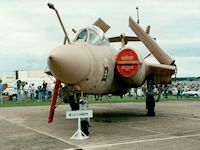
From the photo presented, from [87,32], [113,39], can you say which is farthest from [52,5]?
[113,39]

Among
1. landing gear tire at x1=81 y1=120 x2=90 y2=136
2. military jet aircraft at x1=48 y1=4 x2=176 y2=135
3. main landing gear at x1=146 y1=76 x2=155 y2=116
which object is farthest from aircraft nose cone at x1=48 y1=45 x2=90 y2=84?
main landing gear at x1=146 y1=76 x2=155 y2=116

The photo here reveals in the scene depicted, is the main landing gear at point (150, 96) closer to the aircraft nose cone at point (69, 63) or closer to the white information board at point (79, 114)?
the white information board at point (79, 114)

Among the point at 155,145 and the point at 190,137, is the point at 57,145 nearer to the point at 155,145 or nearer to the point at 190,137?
the point at 155,145

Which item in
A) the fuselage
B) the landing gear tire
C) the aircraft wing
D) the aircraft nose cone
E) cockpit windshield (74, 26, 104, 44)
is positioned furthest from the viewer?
the aircraft wing

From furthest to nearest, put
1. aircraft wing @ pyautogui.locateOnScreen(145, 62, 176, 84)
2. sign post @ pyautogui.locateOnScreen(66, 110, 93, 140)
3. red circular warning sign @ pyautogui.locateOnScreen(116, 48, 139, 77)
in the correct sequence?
aircraft wing @ pyautogui.locateOnScreen(145, 62, 176, 84) < red circular warning sign @ pyautogui.locateOnScreen(116, 48, 139, 77) < sign post @ pyautogui.locateOnScreen(66, 110, 93, 140)

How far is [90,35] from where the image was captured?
33.8ft

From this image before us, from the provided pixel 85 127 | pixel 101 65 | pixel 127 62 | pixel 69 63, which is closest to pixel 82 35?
pixel 101 65

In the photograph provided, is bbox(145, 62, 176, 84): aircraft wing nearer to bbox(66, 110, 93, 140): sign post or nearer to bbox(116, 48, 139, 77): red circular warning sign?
bbox(116, 48, 139, 77): red circular warning sign

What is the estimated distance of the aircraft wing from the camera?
13.5 meters

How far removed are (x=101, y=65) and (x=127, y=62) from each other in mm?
1757

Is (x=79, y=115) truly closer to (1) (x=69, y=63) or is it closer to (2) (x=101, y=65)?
(1) (x=69, y=63)

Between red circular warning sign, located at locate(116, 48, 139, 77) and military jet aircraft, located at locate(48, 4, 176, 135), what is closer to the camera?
military jet aircraft, located at locate(48, 4, 176, 135)

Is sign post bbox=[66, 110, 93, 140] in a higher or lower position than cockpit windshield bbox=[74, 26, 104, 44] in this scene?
lower

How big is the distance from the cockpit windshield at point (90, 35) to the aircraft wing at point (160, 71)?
3470 mm
